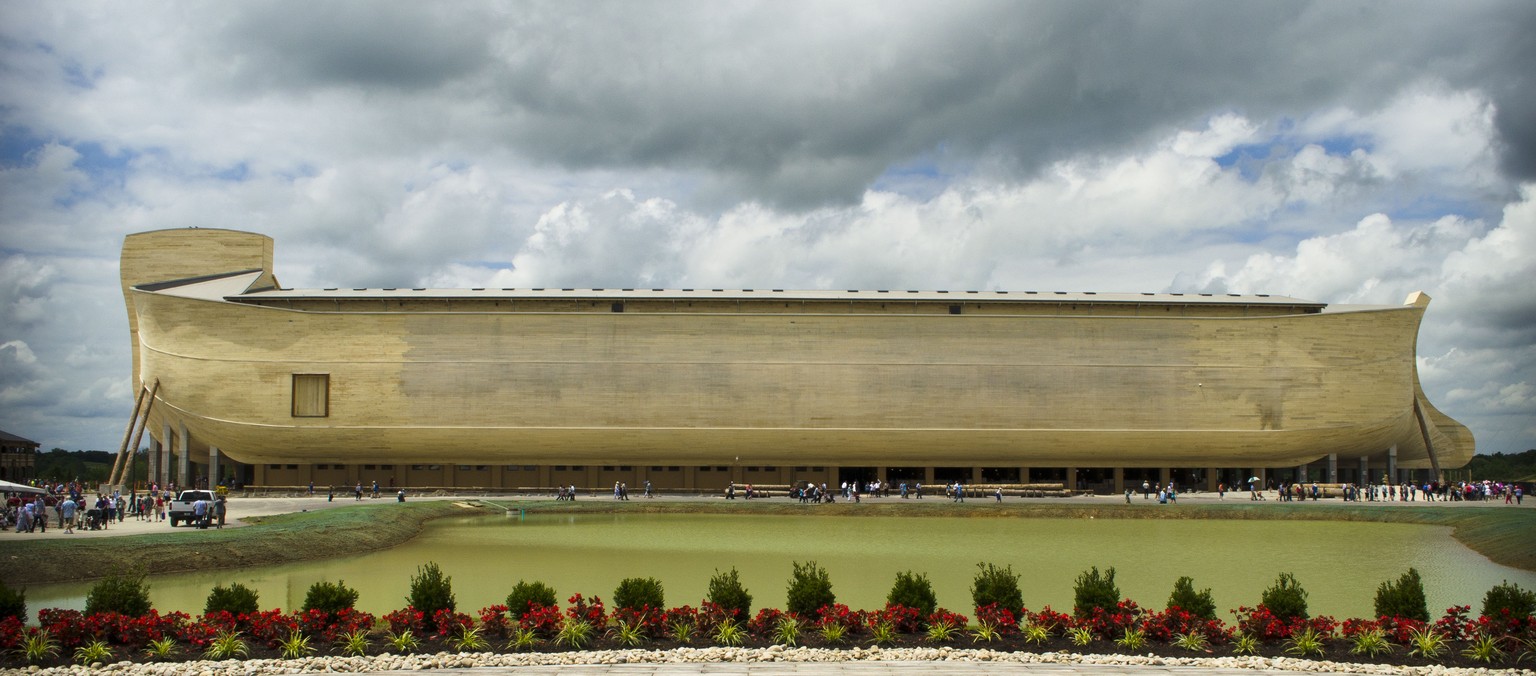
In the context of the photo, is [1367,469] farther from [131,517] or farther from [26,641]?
[26,641]

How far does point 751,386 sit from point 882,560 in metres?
33.4

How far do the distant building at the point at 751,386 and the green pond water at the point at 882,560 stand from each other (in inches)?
768

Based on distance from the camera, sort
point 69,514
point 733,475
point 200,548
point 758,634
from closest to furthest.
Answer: point 758,634
point 200,548
point 69,514
point 733,475

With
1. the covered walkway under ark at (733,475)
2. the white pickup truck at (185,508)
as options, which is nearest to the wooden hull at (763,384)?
the covered walkway under ark at (733,475)

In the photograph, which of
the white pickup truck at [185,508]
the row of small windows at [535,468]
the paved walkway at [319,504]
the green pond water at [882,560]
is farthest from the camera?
the row of small windows at [535,468]

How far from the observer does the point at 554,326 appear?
57844 millimetres

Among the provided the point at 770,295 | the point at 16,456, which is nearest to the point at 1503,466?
the point at 770,295

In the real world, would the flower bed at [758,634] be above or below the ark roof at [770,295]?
below

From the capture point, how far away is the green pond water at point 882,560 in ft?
62.3

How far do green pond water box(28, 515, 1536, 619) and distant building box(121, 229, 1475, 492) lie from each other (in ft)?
64.0

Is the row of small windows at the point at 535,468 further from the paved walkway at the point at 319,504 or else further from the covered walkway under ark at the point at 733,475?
the paved walkway at the point at 319,504

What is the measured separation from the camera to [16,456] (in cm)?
7606

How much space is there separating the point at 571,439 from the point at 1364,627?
48.1m

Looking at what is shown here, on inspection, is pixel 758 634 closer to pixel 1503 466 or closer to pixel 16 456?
pixel 16 456
